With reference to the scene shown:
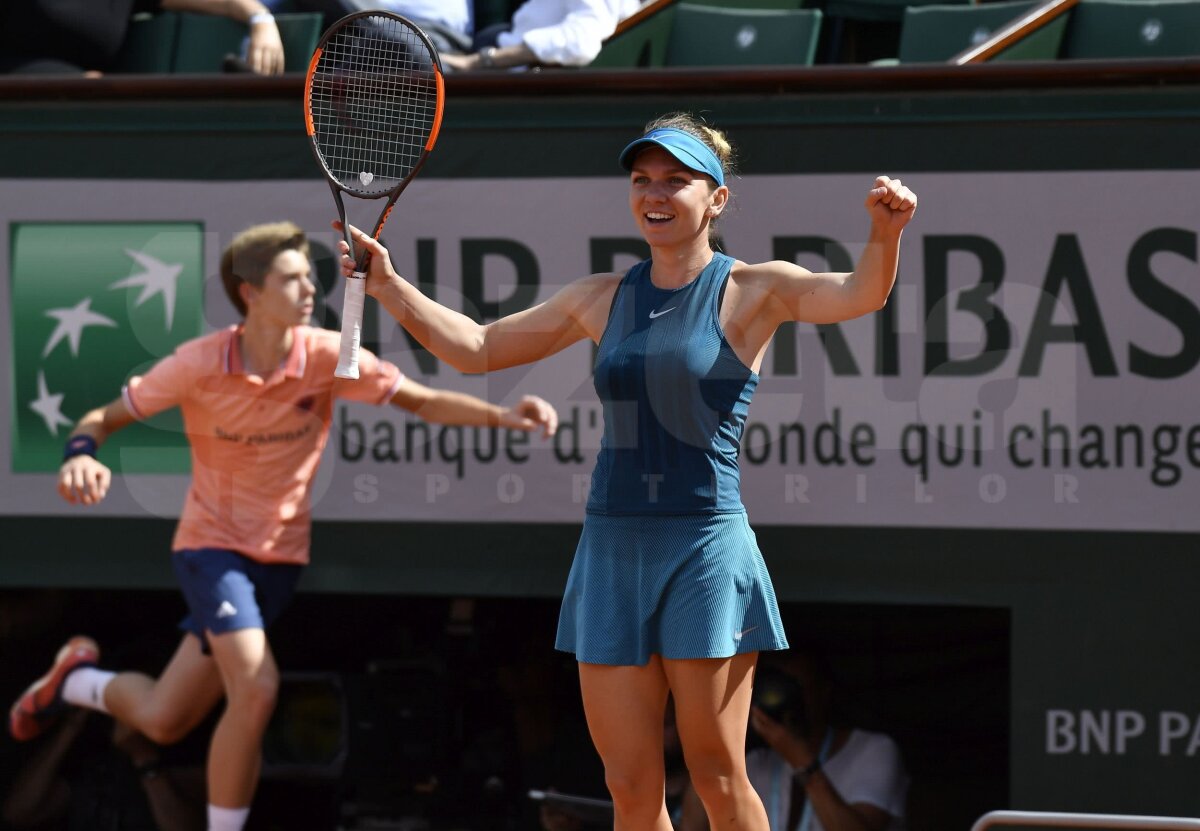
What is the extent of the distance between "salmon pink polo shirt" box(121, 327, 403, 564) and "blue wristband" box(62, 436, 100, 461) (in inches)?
7.4

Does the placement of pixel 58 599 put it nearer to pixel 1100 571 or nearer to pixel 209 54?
pixel 209 54

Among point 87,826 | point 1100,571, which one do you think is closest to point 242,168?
point 87,826

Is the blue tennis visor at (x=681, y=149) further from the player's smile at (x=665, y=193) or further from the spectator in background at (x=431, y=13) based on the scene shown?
the spectator in background at (x=431, y=13)

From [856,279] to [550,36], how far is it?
7.81 ft

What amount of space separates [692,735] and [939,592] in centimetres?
178

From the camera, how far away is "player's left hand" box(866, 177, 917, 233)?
2.60 metres

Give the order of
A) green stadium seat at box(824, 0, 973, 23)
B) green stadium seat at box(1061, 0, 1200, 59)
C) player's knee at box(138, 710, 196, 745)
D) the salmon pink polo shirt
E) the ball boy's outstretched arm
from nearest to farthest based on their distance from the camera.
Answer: the ball boy's outstretched arm → the salmon pink polo shirt → player's knee at box(138, 710, 196, 745) → green stadium seat at box(1061, 0, 1200, 59) → green stadium seat at box(824, 0, 973, 23)

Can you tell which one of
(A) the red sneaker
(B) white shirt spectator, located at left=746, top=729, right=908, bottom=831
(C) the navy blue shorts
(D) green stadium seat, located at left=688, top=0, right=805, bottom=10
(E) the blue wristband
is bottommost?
(B) white shirt spectator, located at left=746, top=729, right=908, bottom=831

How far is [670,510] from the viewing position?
9.13ft

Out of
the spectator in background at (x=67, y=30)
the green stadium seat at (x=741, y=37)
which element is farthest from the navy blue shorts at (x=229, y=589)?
the green stadium seat at (x=741, y=37)

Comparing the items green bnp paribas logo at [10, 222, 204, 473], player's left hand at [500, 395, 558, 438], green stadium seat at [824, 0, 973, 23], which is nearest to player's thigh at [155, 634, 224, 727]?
green bnp paribas logo at [10, 222, 204, 473]

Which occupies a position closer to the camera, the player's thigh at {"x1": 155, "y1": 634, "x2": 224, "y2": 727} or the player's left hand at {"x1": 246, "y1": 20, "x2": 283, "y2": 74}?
the player's thigh at {"x1": 155, "y1": 634, "x2": 224, "y2": 727}

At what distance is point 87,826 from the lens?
480cm

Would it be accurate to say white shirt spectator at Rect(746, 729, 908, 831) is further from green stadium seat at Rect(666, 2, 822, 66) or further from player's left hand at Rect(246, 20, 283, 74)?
player's left hand at Rect(246, 20, 283, 74)
